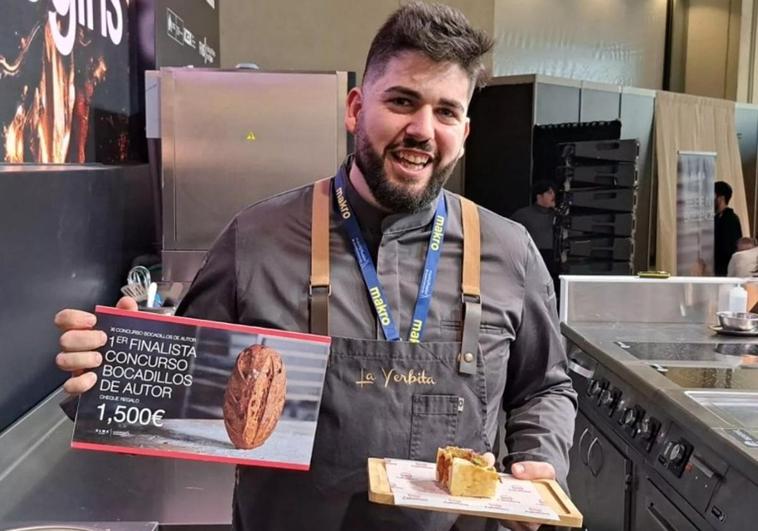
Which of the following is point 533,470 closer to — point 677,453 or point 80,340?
point 80,340

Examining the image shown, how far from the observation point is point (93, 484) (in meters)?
1.58

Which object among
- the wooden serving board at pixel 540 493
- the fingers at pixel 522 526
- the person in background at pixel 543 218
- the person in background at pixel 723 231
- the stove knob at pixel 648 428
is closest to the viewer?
the wooden serving board at pixel 540 493

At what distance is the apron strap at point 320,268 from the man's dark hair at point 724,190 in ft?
20.5

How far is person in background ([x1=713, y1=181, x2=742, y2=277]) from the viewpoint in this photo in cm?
661

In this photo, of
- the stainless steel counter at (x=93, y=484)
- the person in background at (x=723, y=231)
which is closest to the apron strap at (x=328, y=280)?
the stainless steel counter at (x=93, y=484)

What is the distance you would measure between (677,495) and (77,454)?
1517 millimetres

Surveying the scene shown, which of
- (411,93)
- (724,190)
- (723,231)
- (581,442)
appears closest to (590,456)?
(581,442)

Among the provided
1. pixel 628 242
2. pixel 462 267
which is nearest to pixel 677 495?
pixel 462 267

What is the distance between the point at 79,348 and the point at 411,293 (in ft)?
1.65

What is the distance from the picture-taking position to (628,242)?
582 centimetres

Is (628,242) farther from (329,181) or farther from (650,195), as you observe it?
(329,181)

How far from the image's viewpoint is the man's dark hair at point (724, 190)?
6648 mm

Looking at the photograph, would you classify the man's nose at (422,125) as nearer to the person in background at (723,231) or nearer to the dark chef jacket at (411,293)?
the dark chef jacket at (411,293)

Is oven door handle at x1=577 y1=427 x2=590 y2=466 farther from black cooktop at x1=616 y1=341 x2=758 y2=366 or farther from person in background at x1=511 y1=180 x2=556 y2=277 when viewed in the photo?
person in background at x1=511 y1=180 x2=556 y2=277
